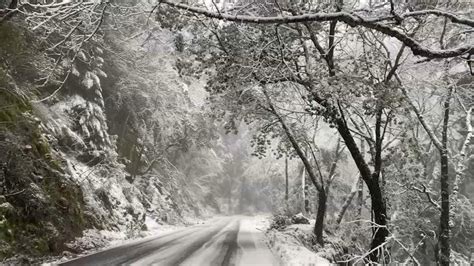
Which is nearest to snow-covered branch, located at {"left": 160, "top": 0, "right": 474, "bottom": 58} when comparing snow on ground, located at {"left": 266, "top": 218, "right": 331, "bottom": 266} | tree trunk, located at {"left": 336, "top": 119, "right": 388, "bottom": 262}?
tree trunk, located at {"left": 336, "top": 119, "right": 388, "bottom": 262}

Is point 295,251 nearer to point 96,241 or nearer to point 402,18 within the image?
point 96,241

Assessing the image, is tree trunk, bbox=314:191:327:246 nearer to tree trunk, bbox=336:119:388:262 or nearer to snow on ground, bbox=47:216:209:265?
tree trunk, bbox=336:119:388:262

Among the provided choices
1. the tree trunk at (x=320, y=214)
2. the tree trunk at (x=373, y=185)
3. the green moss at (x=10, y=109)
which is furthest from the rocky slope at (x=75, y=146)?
the tree trunk at (x=320, y=214)

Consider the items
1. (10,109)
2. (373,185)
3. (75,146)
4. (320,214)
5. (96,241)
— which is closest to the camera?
(10,109)

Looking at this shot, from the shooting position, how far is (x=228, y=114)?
19.4m

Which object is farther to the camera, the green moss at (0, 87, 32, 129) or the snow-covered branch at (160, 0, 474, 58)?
the green moss at (0, 87, 32, 129)

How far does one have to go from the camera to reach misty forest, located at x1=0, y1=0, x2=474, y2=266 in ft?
30.5

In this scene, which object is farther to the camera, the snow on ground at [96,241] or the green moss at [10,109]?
the snow on ground at [96,241]

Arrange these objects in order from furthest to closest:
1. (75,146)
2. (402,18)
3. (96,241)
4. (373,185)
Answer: (75,146) → (96,241) → (373,185) → (402,18)

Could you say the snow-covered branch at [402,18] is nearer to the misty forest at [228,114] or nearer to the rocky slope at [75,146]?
the misty forest at [228,114]

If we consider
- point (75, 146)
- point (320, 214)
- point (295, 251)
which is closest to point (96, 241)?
point (75, 146)

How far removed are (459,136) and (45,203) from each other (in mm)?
22690

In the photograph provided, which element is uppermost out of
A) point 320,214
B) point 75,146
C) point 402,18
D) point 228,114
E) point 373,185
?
point 228,114

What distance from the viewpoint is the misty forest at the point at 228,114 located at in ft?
30.5
